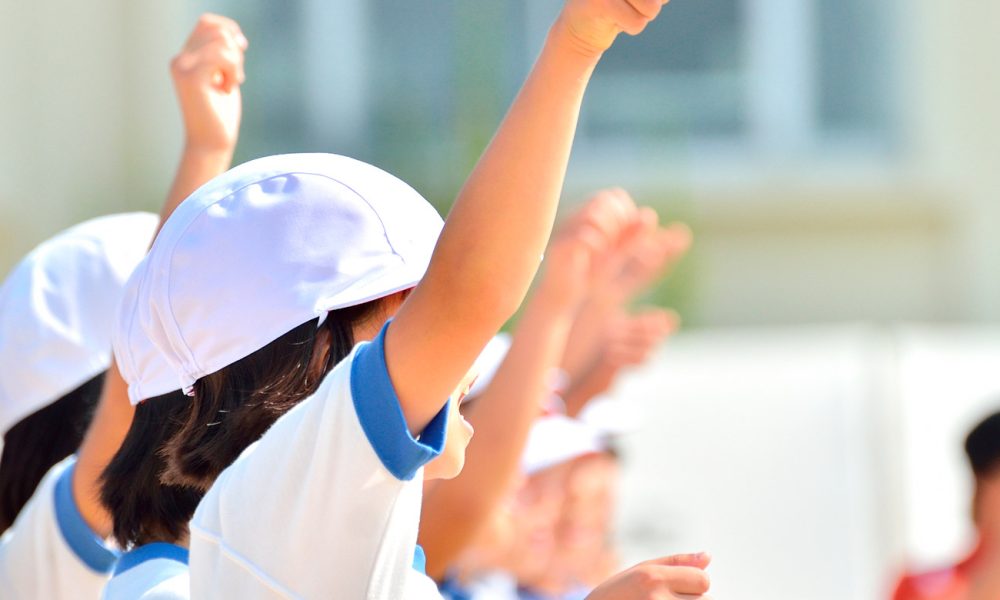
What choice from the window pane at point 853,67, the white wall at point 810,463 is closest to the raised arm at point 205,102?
the white wall at point 810,463

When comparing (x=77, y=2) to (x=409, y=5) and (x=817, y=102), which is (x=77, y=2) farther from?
(x=817, y=102)

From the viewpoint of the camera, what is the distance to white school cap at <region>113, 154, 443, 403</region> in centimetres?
122

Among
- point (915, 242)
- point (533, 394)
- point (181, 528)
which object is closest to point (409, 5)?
point (915, 242)

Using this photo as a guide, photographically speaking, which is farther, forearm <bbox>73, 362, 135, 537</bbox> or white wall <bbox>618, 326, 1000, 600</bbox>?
white wall <bbox>618, 326, 1000, 600</bbox>

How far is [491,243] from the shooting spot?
1104mm

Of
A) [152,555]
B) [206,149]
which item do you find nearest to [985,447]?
[206,149]

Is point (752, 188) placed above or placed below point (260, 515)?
above

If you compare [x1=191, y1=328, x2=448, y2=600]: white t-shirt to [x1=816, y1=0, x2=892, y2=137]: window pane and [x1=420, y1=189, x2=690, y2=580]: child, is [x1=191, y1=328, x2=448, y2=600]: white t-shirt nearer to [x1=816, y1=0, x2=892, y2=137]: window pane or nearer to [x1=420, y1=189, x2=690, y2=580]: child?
[x1=420, y1=189, x2=690, y2=580]: child

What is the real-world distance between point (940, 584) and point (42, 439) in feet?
6.55

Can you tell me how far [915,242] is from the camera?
24.8 ft

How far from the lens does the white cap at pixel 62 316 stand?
1959 millimetres

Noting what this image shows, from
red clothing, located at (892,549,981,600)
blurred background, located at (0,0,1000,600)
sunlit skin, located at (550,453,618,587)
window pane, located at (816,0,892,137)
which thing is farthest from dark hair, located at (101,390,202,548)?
window pane, located at (816,0,892,137)

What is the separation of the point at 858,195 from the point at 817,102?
72 cm

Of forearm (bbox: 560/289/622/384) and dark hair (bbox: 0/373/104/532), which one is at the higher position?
forearm (bbox: 560/289/622/384)
